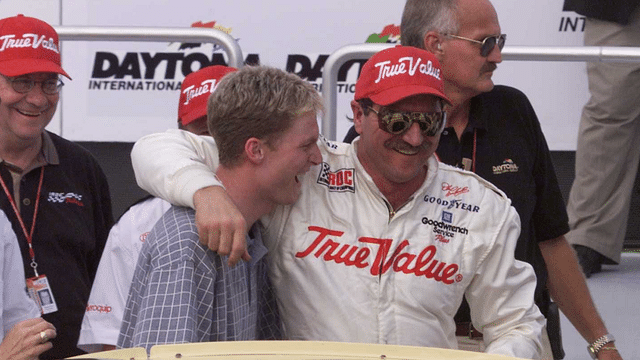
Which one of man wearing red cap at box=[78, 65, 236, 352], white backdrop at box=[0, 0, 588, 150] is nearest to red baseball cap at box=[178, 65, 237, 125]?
man wearing red cap at box=[78, 65, 236, 352]

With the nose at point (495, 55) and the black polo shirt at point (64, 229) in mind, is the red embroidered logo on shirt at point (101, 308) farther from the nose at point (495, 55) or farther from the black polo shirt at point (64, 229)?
the nose at point (495, 55)

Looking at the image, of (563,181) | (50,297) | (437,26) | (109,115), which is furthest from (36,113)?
(563,181)

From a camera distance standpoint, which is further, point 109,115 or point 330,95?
point 109,115

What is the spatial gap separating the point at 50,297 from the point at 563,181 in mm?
2958

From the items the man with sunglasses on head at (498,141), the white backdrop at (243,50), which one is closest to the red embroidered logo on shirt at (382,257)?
the man with sunglasses on head at (498,141)

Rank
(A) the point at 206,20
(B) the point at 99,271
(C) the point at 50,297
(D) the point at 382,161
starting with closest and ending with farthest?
(D) the point at 382,161
(B) the point at 99,271
(C) the point at 50,297
(A) the point at 206,20

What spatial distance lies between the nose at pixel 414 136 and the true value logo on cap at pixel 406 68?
0.48 feet

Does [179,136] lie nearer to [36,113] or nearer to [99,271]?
[99,271]

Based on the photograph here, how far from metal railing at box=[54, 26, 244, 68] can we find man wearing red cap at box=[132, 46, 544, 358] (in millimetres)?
1628

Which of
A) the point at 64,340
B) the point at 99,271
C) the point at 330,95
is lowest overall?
the point at 64,340

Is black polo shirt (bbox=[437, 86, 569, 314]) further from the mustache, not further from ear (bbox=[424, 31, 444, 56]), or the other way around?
the mustache

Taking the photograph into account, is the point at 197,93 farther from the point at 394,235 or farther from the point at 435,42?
the point at 394,235

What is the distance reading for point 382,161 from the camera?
3135mm

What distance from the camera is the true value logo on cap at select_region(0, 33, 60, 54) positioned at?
13.7ft
